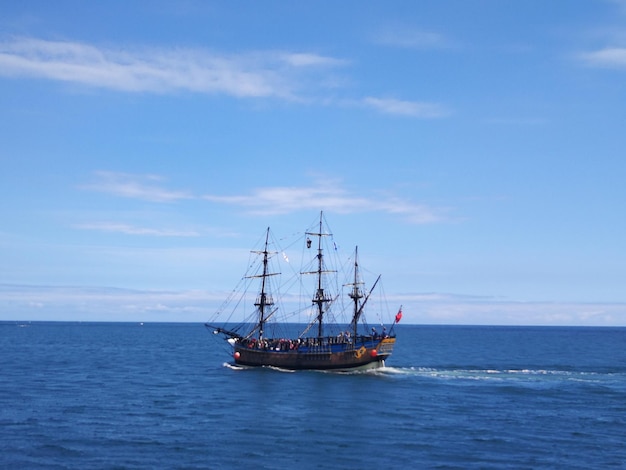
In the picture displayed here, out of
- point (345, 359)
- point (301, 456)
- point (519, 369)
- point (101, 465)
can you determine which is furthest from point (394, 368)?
point (101, 465)

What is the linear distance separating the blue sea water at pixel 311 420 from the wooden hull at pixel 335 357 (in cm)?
167

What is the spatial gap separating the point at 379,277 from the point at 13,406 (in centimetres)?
4978

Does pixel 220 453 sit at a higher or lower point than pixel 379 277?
lower

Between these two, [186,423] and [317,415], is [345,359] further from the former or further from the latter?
[186,423]

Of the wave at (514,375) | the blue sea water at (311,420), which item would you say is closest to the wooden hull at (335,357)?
the blue sea water at (311,420)

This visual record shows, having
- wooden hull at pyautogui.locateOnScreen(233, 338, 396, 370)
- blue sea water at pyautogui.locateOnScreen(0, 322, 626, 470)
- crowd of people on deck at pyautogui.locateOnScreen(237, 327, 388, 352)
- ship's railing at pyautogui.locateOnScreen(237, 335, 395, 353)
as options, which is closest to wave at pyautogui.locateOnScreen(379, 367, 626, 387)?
blue sea water at pyautogui.locateOnScreen(0, 322, 626, 470)

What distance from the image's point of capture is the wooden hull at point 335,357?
88.1 metres

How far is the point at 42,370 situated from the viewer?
300 feet

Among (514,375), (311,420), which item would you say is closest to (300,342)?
(514,375)

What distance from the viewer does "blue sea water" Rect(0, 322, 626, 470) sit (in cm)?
4166

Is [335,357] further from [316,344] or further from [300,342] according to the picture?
[300,342]

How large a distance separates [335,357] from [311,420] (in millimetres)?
33987

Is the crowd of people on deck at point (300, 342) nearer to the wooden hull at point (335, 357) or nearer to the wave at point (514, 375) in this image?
the wooden hull at point (335, 357)

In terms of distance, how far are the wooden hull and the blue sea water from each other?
1.67m
